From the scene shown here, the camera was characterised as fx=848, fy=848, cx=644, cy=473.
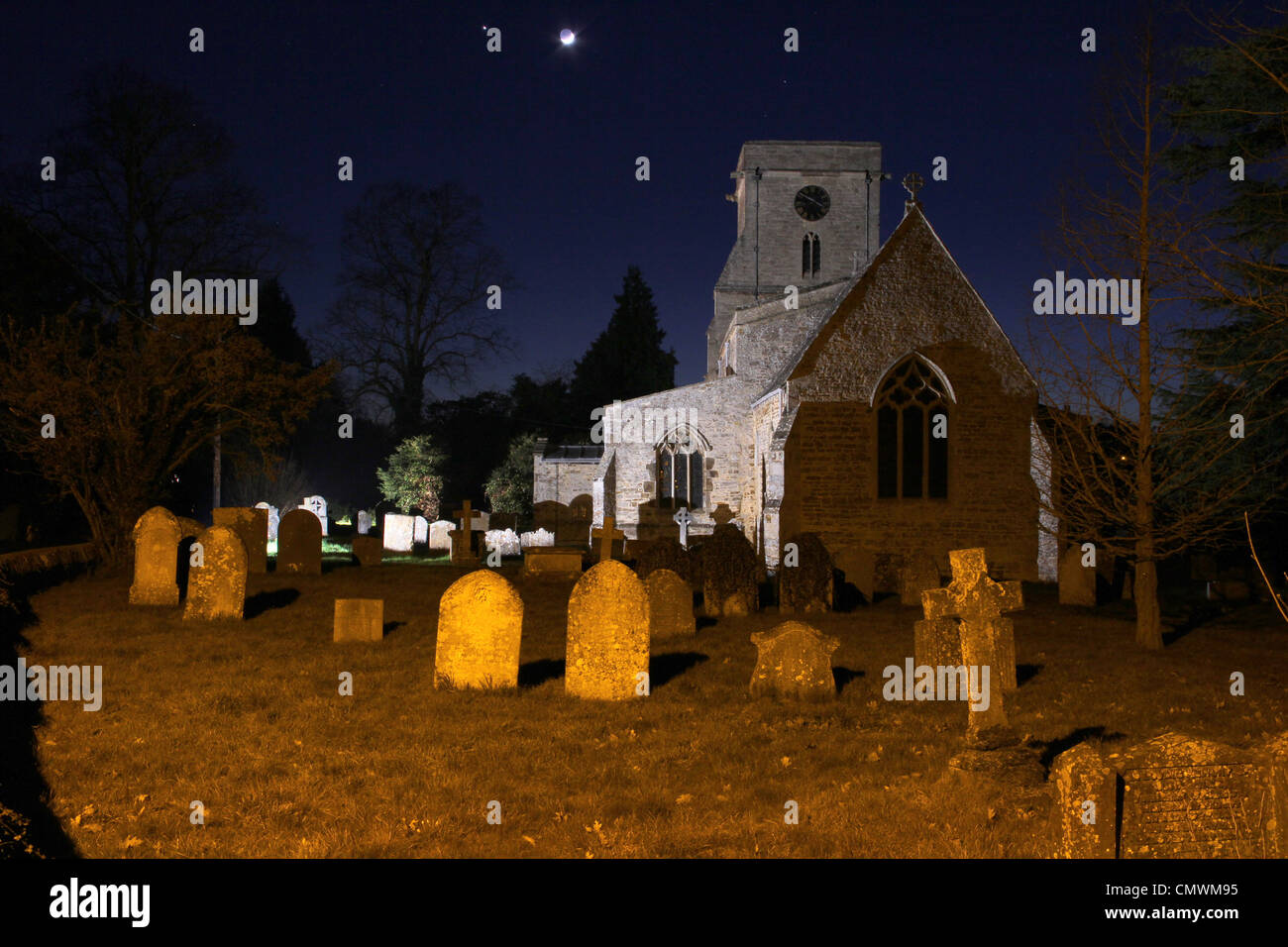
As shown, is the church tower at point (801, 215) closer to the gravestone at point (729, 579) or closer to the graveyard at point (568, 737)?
the gravestone at point (729, 579)

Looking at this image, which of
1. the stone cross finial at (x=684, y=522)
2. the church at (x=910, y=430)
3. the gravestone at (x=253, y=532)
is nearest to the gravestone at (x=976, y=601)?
the church at (x=910, y=430)

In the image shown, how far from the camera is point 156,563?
12.7 metres

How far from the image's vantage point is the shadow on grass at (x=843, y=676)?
8.78 m

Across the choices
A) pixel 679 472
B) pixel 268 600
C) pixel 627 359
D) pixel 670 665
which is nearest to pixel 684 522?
pixel 679 472

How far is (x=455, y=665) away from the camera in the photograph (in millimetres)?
8086

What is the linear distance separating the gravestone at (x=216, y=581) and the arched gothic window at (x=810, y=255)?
33.3 metres

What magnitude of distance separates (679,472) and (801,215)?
60.1 ft

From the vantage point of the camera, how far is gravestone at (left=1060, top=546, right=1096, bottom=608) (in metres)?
15.3

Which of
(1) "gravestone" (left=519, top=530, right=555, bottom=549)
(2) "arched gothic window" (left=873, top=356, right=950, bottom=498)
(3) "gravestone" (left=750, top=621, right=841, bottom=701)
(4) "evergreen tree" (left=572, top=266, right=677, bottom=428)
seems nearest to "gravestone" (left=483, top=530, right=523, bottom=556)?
(1) "gravestone" (left=519, top=530, right=555, bottom=549)

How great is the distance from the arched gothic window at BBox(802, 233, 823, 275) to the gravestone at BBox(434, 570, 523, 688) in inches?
1381

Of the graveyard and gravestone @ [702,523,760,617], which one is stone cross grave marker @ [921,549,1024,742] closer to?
the graveyard
